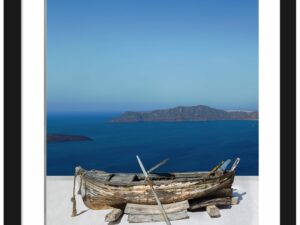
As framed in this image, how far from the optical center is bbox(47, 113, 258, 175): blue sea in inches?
135

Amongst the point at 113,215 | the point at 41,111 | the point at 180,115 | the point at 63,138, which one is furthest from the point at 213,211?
the point at 63,138

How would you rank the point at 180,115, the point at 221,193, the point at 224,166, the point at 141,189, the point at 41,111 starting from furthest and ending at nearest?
1. the point at 180,115
2. the point at 224,166
3. the point at 221,193
4. the point at 141,189
5. the point at 41,111

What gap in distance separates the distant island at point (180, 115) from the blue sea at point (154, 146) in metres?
0.09

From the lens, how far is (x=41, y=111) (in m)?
1.60

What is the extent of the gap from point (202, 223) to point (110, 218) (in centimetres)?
70

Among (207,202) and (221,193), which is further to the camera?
(221,193)

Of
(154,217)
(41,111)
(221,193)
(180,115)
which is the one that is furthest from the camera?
(180,115)

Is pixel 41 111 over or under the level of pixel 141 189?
over

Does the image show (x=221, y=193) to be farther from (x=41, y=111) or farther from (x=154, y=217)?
(x=41, y=111)

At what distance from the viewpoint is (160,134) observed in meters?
4.07

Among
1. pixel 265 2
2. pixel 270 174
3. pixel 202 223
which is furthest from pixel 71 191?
pixel 265 2

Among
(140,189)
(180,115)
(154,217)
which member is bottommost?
(154,217)

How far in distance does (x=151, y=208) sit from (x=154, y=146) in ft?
4.97
